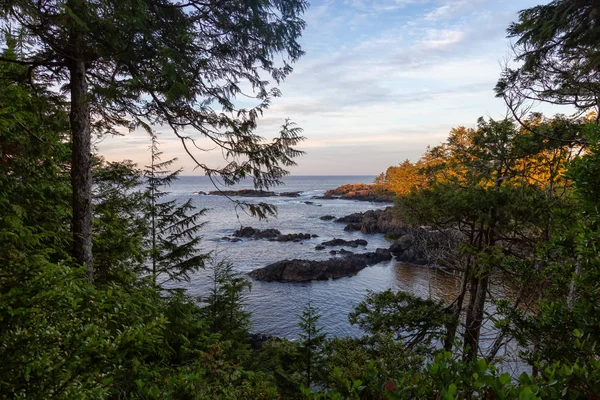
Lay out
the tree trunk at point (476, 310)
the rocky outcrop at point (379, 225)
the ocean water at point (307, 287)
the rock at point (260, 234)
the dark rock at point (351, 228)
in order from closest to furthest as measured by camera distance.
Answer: the tree trunk at point (476, 310)
the ocean water at point (307, 287)
the rock at point (260, 234)
the rocky outcrop at point (379, 225)
the dark rock at point (351, 228)

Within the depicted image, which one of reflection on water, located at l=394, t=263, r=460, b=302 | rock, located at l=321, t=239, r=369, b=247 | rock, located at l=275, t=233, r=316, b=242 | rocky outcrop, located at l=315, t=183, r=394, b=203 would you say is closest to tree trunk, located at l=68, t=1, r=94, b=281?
reflection on water, located at l=394, t=263, r=460, b=302

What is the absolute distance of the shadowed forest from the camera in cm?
222

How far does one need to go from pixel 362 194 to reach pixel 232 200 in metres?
87.1

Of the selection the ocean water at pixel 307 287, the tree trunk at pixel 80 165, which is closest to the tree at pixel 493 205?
the ocean water at pixel 307 287

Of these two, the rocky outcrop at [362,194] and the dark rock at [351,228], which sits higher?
the rocky outcrop at [362,194]

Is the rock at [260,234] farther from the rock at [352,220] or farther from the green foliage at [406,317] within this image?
the green foliage at [406,317]

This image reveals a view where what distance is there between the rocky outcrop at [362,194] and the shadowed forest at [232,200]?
6376 cm

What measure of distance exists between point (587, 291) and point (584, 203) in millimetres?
794

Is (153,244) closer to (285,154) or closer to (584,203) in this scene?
(285,154)

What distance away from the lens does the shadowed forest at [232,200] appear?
2221mm

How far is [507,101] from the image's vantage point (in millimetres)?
6227

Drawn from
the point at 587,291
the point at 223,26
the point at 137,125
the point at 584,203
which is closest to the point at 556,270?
the point at 587,291

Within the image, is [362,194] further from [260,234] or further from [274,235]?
[260,234]

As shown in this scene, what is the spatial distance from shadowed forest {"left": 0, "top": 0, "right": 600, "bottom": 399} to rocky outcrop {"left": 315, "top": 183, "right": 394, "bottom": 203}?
209ft
